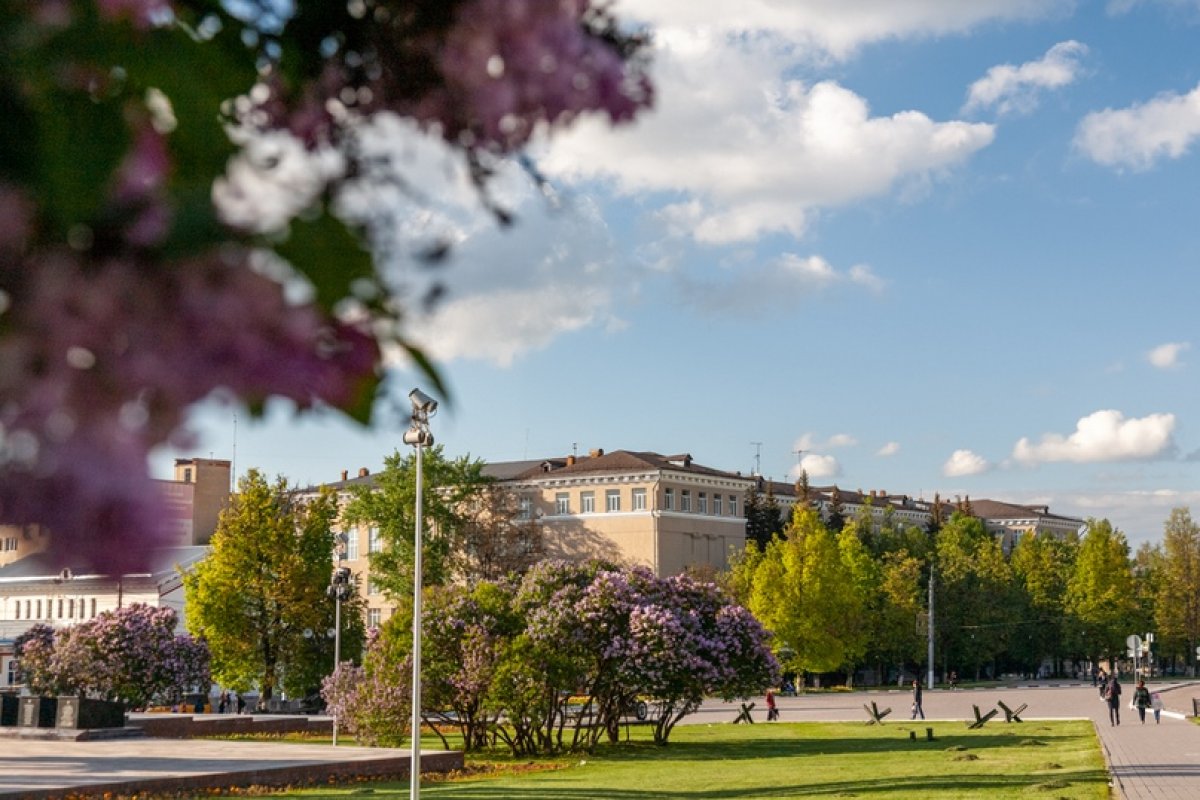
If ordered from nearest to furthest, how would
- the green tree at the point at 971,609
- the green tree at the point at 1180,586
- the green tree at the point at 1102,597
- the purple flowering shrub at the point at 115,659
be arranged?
the purple flowering shrub at the point at 115,659
the green tree at the point at 971,609
the green tree at the point at 1102,597
the green tree at the point at 1180,586

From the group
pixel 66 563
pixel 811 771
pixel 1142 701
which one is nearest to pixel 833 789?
pixel 811 771

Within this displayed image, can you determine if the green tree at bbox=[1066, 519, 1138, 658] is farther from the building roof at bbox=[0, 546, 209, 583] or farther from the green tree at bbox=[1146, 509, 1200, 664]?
the building roof at bbox=[0, 546, 209, 583]

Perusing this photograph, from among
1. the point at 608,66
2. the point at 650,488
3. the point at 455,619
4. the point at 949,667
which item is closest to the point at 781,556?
the point at 650,488

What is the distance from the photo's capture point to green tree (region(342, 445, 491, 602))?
249 ft

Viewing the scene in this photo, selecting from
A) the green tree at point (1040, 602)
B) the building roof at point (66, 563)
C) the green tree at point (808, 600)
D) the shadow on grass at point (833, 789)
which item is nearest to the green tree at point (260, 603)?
the shadow on grass at point (833, 789)

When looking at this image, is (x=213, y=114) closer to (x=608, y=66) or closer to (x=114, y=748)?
(x=608, y=66)

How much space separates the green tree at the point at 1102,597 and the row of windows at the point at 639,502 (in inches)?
1071

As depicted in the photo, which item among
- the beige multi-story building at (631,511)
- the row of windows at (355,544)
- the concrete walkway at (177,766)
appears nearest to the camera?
the concrete walkway at (177,766)

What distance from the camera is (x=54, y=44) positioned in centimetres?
109

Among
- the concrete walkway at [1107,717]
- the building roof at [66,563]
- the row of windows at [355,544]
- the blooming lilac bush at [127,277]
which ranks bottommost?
the concrete walkway at [1107,717]

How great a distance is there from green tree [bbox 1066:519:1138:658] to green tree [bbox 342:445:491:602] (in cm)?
4807

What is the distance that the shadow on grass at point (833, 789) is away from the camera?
22.7 meters

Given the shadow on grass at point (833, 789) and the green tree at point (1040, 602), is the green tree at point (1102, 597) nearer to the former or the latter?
the green tree at point (1040, 602)

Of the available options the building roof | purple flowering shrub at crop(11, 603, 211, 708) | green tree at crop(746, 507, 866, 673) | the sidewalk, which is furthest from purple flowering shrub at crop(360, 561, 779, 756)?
green tree at crop(746, 507, 866, 673)
